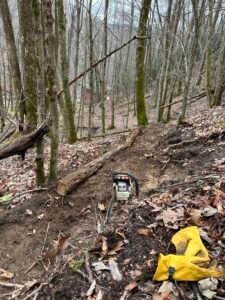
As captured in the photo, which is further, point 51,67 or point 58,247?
point 51,67

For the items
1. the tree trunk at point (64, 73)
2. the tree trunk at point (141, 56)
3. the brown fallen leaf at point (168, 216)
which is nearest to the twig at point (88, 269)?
the brown fallen leaf at point (168, 216)

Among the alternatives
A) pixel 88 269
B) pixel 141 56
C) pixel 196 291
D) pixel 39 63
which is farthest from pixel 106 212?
pixel 141 56

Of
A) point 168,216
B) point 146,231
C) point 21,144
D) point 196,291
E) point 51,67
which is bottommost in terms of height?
point 196,291

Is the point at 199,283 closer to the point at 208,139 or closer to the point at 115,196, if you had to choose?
the point at 115,196

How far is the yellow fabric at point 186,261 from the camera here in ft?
9.19

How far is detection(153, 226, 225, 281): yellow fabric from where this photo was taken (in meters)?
2.80

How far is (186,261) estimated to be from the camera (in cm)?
287

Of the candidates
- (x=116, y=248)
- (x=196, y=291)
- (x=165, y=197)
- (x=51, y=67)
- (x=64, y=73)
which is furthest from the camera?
(x=64, y=73)

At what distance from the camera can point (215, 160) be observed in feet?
18.1

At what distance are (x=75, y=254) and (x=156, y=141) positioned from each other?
5012 millimetres

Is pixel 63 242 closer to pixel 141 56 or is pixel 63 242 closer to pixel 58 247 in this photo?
pixel 58 247

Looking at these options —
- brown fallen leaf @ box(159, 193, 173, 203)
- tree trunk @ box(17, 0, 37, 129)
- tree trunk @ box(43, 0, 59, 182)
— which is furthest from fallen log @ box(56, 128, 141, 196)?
tree trunk @ box(17, 0, 37, 129)

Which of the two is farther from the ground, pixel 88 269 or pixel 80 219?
pixel 88 269

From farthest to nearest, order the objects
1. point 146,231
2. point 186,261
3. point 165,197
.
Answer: point 165,197, point 146,231, point 186,261
